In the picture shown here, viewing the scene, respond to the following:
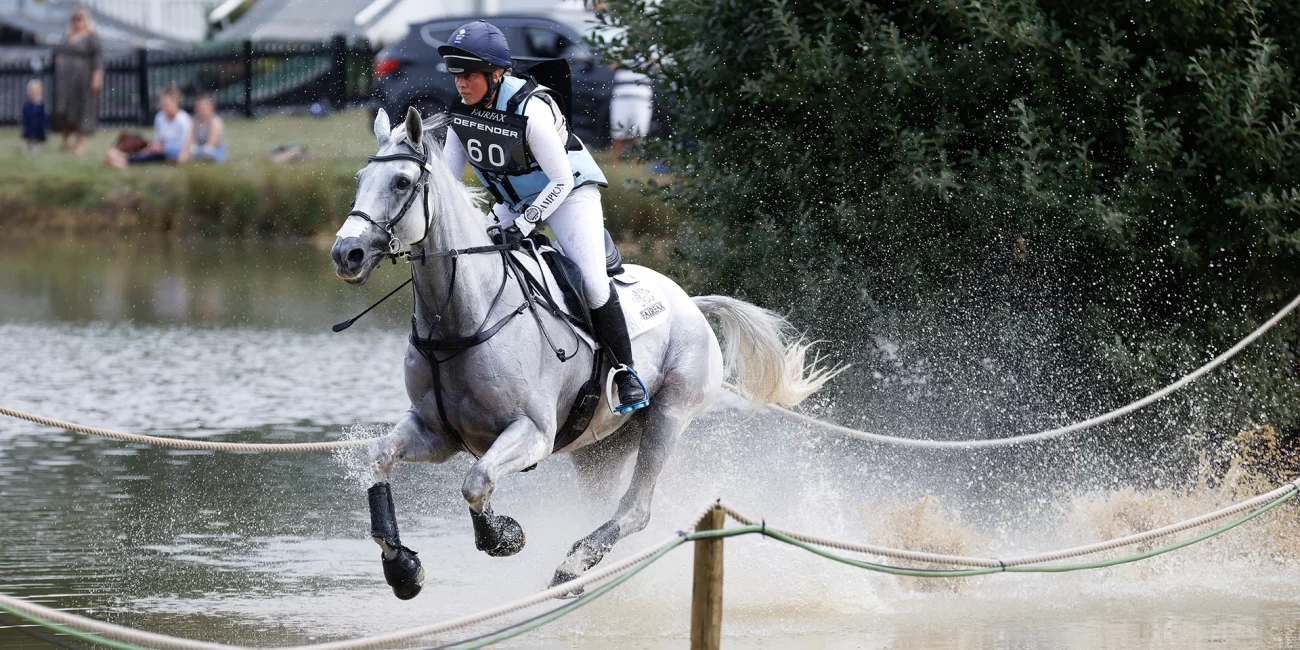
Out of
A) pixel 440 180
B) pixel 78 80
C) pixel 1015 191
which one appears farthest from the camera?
pixel 78 80

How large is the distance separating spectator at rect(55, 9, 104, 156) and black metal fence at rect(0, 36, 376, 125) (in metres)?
0.83

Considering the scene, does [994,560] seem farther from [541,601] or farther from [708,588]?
[541,601]

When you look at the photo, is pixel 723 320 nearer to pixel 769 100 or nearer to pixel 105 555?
pixel 769 100

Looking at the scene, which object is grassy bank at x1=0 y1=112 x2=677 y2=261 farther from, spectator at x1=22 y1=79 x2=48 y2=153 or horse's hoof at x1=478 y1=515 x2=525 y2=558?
horse's hoof at x1=478 y1=515 x2=525 y2=558

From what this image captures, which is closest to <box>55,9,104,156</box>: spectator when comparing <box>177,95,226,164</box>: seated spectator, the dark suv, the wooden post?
<box>177,95,226,164</box>: seated spectator

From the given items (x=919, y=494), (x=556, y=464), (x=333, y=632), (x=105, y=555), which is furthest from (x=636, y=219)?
(x=333, y=632)

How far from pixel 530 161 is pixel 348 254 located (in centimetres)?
140

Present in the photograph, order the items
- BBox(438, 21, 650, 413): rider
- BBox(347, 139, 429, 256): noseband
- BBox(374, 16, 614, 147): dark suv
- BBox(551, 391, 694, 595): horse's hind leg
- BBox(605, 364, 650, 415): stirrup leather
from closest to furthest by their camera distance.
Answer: BBox(347, 139, 429, 256): noseband → BBox(438, 21, 650, 413): rider → BBox(551, 391, 694, 595): horse's hind leg → BBox(605, 364, 650, 415): stirrup leather → BBox(374, 16, 614, 147): dark suv

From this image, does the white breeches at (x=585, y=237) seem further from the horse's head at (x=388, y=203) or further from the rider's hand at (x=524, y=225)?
the horse's head at (x=388, y=203)

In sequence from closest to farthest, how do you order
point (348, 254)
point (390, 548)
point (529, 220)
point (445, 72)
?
point (348, 254)
point (390, 548)
point (529, 220)
point (445, 72)

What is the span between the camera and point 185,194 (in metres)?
26.5

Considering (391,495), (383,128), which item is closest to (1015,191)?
(383,128)

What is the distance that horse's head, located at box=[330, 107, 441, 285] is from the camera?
640cm

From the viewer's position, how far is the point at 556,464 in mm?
11609
